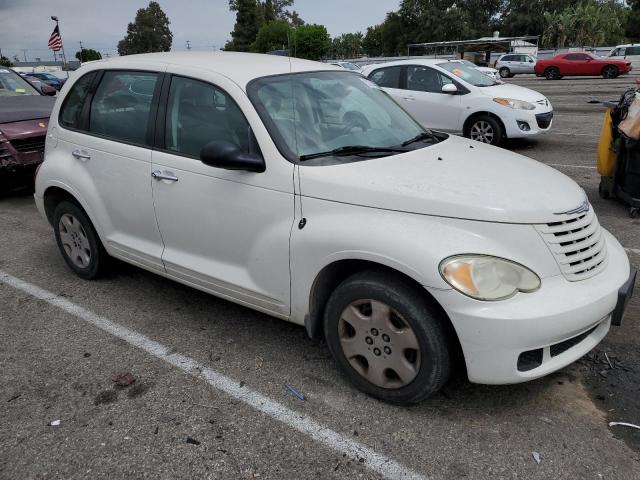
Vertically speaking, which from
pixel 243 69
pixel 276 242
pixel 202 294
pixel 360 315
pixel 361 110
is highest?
pixel 243 69

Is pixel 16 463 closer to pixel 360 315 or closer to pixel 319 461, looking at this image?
pixel 319 461

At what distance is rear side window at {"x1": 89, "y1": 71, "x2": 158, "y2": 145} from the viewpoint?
367 cm

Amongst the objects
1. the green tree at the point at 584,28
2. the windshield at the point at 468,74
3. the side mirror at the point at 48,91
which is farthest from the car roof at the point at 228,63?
the green tree at the point at 584,28

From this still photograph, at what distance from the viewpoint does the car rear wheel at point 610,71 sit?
29.3 m

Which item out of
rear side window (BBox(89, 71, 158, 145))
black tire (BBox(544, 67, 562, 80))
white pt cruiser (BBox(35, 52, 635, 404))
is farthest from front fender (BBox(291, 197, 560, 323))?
black tire (BBox(544, 67, 562, 80))

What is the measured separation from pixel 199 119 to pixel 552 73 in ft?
108

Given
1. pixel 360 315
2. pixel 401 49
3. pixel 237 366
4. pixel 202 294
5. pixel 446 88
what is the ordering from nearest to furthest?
pixel 360 315 → pixel 237 366 → pixel 202 294 → pixel 446 88 → pixel 401 49

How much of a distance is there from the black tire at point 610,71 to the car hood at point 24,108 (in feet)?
98.1

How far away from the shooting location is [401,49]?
84.1 m

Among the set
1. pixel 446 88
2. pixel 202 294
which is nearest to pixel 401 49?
pixel 446 88

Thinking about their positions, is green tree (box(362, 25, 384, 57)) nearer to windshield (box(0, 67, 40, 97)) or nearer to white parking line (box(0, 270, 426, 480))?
windshield (box(0, 67, 40, 97))

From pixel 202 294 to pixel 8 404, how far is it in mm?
1600

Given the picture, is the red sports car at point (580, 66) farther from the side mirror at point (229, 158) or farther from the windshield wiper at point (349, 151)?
the side mirror at point (229, 158)

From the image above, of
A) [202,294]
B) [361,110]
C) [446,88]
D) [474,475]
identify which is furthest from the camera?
[446,88]
